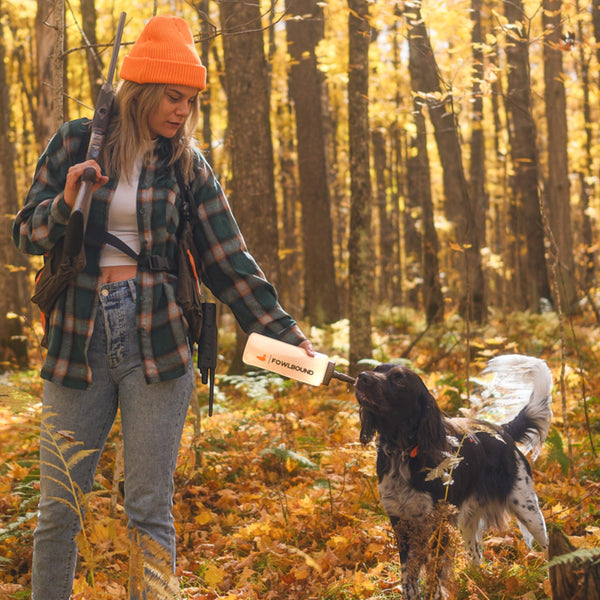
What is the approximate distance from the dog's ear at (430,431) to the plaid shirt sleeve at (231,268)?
933 millimetres

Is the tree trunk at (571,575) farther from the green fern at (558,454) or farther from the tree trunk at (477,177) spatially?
the tree trunk at (477,177)

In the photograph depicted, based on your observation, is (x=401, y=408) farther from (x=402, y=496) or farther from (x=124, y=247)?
(x=124, y=247)

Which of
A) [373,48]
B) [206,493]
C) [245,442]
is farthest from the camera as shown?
[373,48]

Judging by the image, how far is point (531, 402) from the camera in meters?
4.53

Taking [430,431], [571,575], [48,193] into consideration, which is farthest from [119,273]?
[571,575]

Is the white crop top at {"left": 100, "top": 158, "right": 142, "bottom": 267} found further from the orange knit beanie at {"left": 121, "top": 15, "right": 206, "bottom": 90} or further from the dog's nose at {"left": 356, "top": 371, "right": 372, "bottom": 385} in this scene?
the dog's nose at {"left": 356, "top": 371, "right": 372, "bottom": 385}

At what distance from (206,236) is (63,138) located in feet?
2.45

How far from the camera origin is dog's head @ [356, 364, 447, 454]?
11.7ft

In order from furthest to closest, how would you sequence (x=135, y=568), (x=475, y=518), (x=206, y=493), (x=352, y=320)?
(x=352, y=320) < (x=206, y=493) < (x=475, y=518) < (x=135, y=568)

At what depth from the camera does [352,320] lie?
8.22 meters

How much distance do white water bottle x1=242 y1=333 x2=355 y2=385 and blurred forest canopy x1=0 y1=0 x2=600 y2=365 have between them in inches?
77.9

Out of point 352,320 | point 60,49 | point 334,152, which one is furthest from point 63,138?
point 334,152

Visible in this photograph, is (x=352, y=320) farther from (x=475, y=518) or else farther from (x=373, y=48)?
(x=373, y=48)

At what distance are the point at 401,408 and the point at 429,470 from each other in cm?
37
